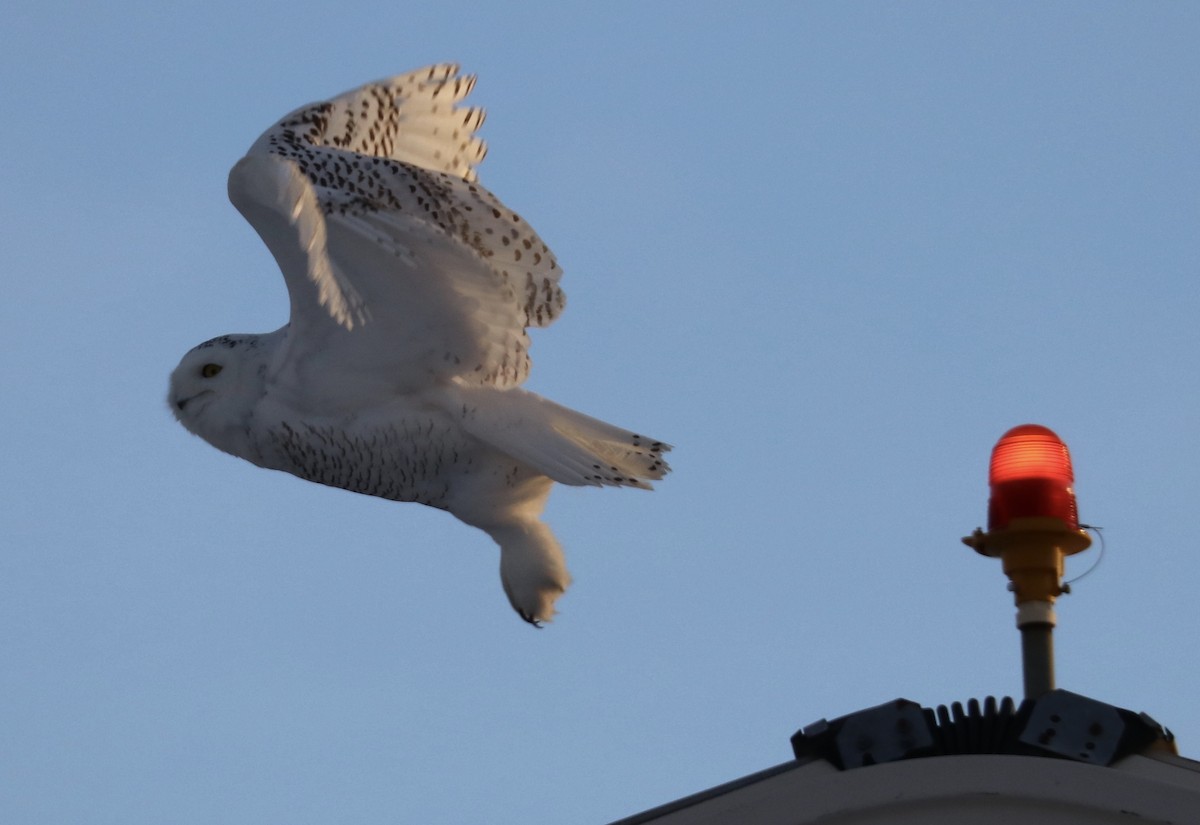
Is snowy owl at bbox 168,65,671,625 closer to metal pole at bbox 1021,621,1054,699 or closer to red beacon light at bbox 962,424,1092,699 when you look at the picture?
red beacon light at bbox 962,424,1092,699

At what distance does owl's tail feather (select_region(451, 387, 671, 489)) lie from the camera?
13.8 feet

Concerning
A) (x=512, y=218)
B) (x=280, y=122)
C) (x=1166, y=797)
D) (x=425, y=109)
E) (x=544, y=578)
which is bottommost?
(x=1166, y=797)

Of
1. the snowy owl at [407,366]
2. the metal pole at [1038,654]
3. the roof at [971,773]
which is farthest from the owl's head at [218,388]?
the metal pole at [1038,654]

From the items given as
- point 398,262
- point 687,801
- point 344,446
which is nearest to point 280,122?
point 398,262

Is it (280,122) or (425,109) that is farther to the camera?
(425,109)

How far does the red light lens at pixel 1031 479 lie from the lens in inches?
160

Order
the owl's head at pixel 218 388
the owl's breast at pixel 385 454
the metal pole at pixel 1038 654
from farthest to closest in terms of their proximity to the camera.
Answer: the owl's head at pixel 218 388 → the owl's breast at pixel 385 454 → the metal pole at pixel 1038 654

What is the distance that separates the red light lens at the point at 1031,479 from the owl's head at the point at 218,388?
179 cm

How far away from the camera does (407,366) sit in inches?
174

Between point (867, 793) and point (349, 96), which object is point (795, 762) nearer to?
Result: point (867, 793)

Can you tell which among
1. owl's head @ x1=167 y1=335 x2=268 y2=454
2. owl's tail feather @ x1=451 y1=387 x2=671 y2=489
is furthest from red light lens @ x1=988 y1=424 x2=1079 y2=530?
owl's head @ x1=167 y1=335 x2=268 y2=454

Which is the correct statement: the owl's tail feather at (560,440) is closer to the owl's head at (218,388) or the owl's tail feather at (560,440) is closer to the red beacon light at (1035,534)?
the owl's head at (218,388)

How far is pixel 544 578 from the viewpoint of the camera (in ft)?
14.2

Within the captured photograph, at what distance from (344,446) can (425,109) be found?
1.31m
